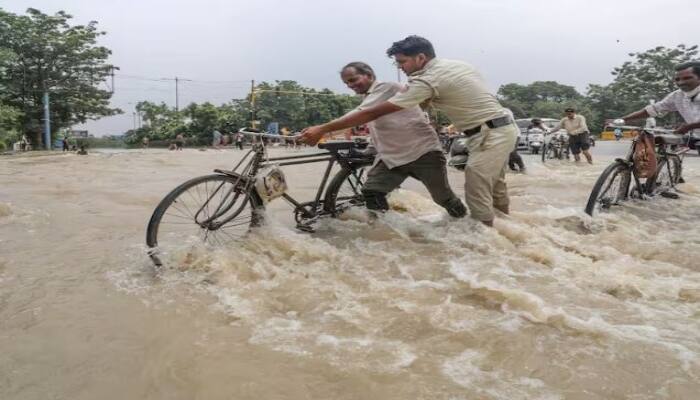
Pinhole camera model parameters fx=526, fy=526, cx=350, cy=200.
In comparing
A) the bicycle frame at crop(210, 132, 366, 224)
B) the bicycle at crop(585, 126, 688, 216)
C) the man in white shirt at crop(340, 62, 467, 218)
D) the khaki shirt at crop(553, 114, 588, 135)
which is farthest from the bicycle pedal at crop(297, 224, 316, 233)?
the khaki shirt at crop(553, 114, 588, 135)

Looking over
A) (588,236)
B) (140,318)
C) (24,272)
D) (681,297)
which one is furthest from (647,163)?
(24,272)

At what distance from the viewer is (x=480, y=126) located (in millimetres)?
3916

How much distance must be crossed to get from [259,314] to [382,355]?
0.76 metres

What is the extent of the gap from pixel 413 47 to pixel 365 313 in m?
1.99

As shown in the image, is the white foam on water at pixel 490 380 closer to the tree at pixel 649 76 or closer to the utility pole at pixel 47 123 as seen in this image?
the utility pole at pixel 47 123

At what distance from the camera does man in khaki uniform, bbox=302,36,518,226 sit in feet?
11.6

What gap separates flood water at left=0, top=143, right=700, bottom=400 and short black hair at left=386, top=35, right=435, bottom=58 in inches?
54.5

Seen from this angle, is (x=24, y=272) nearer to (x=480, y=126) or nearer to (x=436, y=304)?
(x=436, y=304)

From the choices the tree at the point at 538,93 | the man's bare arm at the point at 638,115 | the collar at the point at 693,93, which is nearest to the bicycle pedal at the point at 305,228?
the man's bare arm at the point at 638,115

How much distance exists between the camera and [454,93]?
3742 mm

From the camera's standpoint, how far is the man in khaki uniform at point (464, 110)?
3529 millimetres

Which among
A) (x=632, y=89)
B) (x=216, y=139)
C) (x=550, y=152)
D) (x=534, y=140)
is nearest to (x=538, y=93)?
(x=632, y=89)

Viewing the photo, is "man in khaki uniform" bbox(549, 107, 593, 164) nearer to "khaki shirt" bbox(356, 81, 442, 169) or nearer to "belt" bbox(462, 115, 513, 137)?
"belt" bbox(462, 115, 513, 137)

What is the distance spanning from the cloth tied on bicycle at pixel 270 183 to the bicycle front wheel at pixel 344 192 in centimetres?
73
